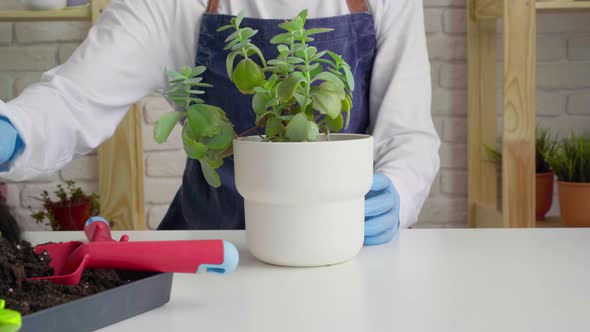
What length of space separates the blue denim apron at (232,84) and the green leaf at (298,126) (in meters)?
0.66

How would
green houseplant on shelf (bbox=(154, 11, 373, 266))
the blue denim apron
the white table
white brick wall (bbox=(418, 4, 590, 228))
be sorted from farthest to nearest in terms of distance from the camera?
white brick wall (bbox=(418, 4, 590, 228))
the blue denim apron
green houseplant on shelf (bbox=(154, 11, 373, 266))
the white table

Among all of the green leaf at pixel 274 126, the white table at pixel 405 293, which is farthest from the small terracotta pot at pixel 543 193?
the green leaf at pixel 274 126

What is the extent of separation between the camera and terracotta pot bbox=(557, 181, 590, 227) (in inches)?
71.3

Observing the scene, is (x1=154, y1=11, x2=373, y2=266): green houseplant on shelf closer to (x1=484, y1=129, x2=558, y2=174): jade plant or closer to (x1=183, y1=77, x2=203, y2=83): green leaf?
(x1=183, y1=77, x2=203, y2=83): green leaf

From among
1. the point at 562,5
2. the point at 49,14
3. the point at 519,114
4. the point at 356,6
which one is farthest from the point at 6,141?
the point at 562,5

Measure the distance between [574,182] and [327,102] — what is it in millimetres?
1464

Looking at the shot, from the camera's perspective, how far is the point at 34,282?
1.57 feet

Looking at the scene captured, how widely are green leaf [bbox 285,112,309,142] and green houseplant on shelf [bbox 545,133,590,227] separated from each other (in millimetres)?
1429

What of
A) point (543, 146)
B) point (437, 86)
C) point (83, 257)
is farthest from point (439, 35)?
point (83, 257)

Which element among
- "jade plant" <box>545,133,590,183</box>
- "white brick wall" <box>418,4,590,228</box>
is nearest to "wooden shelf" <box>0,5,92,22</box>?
"white brick wall" <box>418,4,590,228</box>

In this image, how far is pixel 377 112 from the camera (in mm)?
1342

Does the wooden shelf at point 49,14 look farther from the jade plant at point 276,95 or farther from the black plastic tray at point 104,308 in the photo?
the black plastic tray at point 104,308

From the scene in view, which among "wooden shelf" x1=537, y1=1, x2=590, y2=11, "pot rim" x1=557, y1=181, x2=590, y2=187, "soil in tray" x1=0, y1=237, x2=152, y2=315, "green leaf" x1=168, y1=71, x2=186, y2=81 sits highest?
"wooden shelf" x1=537, y1=1, x2=590, y2=11

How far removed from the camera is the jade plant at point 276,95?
58cm
